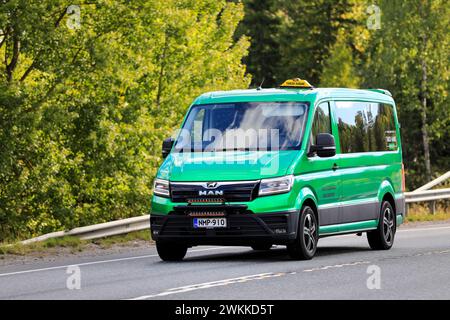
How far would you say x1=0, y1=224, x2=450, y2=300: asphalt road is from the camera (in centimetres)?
1230

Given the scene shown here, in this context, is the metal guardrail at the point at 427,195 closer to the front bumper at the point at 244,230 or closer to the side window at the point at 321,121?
the side window at the point at 321,121

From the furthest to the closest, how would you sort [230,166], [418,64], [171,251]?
[418,64] → [171,251] → [230,166]

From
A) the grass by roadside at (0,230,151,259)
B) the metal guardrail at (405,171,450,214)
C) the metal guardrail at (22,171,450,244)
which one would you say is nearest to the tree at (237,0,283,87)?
the metal guardrail at (405,171,450,214)

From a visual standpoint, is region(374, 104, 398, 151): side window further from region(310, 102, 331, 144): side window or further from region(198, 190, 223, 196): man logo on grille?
region(198, 190, 223, 196): man logo on grille

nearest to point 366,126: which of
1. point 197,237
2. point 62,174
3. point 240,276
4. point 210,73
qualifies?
point 197,237

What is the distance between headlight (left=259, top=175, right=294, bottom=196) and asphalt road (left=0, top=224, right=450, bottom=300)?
930 mm

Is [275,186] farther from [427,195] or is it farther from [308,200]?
[427,195]

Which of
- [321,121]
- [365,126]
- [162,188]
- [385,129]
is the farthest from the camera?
[385,129]

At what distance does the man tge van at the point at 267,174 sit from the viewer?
15.8 meters

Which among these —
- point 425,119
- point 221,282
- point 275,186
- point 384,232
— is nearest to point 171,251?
point 275,186

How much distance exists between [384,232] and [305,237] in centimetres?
300

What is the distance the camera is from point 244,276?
46.1ft

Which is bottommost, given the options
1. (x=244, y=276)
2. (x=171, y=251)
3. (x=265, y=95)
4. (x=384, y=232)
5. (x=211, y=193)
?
(x=384, y=232)
